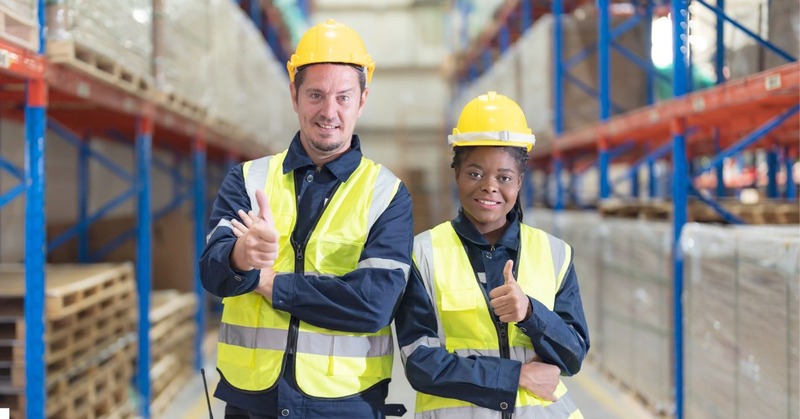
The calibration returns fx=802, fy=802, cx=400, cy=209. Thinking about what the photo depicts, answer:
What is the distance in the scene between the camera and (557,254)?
2523mm

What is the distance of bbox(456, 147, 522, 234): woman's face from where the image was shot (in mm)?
2488

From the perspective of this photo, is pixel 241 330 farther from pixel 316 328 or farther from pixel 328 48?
pixel 328 48

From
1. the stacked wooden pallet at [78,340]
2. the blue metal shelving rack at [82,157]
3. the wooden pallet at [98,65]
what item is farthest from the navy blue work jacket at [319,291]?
the stacked wooden pallet at [78,340]

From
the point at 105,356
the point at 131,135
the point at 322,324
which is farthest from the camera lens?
the point at 131,135

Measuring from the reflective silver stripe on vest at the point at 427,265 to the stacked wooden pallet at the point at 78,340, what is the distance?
9.57 feet

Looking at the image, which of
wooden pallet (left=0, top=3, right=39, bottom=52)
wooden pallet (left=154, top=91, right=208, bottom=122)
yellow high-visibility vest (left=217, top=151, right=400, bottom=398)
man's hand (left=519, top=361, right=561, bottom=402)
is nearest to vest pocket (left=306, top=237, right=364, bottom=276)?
yellow high-visibility vest (left=217, top=151, right=400, bottom=398)

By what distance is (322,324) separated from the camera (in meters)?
2.29

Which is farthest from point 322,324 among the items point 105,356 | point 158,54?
point 158,54

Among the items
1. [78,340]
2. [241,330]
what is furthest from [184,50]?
[241,330]

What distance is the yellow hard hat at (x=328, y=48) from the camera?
2467 mm

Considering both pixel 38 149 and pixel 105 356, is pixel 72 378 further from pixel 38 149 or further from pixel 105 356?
pixel 38 149

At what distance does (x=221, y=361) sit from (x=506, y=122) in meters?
1.17

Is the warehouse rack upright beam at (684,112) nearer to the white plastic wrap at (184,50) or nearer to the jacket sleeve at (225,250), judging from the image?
the jacket sleeve at (225,250)

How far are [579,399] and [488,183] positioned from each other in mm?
5151
